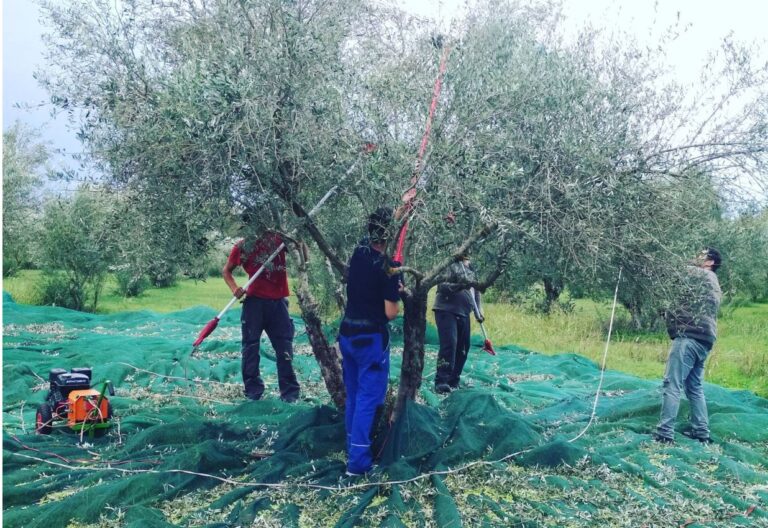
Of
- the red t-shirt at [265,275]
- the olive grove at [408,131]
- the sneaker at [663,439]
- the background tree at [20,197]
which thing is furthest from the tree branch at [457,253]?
the background tree at [20,197]

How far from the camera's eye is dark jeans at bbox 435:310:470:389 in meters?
9.33

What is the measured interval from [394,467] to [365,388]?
675mm

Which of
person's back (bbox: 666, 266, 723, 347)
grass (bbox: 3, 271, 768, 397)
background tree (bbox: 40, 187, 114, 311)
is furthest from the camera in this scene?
background tree (bbox: 40, 187, 114, 311)

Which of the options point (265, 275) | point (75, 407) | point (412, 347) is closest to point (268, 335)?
point (265, 275)

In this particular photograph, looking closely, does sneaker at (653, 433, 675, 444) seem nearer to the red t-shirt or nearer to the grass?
the red t-shirt

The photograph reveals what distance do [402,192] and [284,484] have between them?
252 cm

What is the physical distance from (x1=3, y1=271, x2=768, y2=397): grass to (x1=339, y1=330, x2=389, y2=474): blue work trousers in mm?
8367

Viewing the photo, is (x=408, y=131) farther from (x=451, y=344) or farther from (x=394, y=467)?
(x=451, y=344)

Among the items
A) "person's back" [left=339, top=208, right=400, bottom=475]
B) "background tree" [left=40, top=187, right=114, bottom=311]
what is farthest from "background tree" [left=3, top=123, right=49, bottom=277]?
"person's back" [left=339, top=208, right=400, bottom=475]

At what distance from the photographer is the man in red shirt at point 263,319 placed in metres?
8.16

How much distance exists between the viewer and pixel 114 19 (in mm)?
5523

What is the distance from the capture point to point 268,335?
27.9 feet

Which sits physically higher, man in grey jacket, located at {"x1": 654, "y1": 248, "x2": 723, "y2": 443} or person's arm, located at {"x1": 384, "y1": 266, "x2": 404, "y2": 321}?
person's arm, located at {"x1": 384, "y1": 266, "x2": 404, "y2": 321}

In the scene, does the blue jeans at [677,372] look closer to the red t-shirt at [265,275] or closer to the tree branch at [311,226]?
the tree branch at [311,226]
